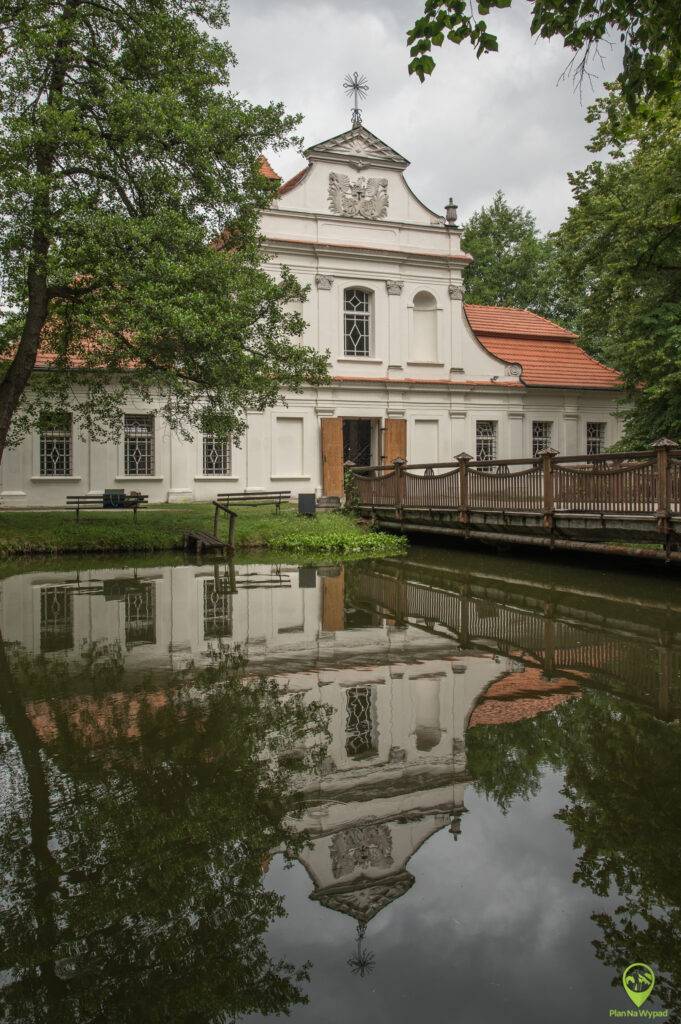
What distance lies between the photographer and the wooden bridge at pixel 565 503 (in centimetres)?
1202

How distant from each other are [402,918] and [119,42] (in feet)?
62.9

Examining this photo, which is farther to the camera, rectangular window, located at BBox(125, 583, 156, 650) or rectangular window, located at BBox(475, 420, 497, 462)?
rectangular window, located at BBox(475, 420, 497, 462)

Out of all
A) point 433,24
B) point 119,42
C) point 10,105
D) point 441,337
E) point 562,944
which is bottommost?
point 562,944

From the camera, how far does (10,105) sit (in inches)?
645

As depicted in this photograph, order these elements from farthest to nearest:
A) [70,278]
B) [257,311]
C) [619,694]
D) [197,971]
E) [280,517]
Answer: [280,517], [257,311], [70,278], [619,694], [197,971]

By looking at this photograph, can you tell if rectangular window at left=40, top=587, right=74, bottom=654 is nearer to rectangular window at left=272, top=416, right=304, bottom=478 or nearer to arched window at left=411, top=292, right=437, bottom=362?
rectangular window at left=272, top=416, right=304, bottom=478

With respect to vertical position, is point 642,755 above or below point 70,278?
below

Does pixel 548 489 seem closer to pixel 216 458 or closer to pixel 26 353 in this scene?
pixel 26 353

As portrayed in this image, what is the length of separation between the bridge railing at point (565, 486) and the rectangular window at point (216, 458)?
7.47 meters

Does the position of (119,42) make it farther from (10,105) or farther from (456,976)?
(456,976)

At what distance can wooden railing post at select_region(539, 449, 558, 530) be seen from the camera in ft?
47.3

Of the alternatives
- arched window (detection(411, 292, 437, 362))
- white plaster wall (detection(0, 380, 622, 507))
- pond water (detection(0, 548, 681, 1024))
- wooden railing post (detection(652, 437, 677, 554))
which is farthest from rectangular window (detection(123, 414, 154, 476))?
pond water (detection(0, 548, 681, 1024))

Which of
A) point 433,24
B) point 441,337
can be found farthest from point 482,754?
point 441,337

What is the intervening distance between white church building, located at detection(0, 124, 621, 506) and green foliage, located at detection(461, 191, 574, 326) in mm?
15377
